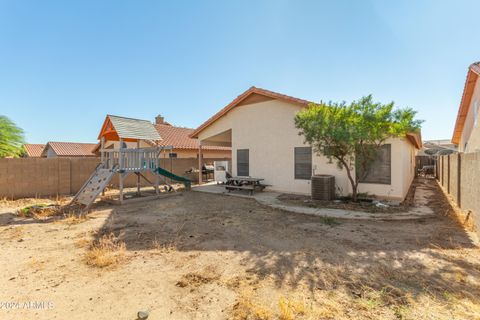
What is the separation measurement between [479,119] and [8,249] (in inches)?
600

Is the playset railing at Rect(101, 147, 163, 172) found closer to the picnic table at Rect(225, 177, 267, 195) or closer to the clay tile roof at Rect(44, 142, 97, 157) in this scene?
the picnic table at Rect(225, 177, 267, 195)

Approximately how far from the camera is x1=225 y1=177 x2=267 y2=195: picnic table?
10234 millimetres

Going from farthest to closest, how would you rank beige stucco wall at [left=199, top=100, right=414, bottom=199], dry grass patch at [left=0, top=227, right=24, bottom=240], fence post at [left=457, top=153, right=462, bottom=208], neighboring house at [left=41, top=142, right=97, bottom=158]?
neighboring house at [left=41, top=142, right=97, bottom=158], beige stucco wall at [left=199, top=100, right=414, bottom=199], fence post at [left=457, top=153, right=462, bottom=208], dry grass patch at [left=0, top=227, right=24, bottom=240]

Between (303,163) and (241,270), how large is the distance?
697cm

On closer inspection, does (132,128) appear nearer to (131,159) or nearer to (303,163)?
(131,159)

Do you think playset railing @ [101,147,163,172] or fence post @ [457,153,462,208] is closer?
fence post @ [457,153,462,208]

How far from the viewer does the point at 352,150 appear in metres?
7.47

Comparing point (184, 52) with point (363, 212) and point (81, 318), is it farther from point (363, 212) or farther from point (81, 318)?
point (81, 318)

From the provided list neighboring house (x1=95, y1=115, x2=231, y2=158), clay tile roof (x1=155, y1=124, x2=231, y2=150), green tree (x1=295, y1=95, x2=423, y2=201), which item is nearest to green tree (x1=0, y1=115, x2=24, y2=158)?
neighboring house (x1=95, y1=115, x2=231, y2=158)

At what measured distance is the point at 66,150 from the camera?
25984mm

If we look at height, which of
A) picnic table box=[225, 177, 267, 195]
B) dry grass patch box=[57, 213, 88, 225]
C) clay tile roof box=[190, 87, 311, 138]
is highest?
clay tile roof box=[190, 87, 311, 138]

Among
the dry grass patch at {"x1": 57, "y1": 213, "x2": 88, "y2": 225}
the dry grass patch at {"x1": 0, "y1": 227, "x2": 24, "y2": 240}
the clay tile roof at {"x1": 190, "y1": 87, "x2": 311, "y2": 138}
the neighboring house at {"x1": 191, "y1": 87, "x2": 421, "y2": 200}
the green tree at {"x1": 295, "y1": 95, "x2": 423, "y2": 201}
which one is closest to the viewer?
the dry grass patch at {"x1": 0, "y1": 227, "x2": 24, "y2": 240}

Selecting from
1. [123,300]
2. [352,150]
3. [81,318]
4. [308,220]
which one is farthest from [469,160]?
[81,318]

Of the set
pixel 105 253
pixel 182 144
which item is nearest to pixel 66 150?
pixel 182 144
